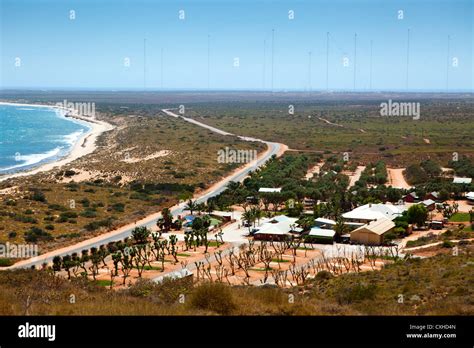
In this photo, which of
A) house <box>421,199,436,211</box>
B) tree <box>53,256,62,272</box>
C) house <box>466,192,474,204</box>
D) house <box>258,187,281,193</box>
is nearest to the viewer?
tree <box>53,256,62,272</box>

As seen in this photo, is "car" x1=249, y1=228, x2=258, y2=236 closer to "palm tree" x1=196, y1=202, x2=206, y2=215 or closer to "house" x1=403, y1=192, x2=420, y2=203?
"palm tree" x1=196, y1=202, x2=206, y2=215

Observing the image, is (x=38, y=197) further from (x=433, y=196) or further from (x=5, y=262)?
(x=433, y=196)

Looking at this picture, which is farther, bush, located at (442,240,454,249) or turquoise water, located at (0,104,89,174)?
turquoise water, located at (0,104,89,174)

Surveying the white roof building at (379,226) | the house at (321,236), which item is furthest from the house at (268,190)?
the house at (321,236)

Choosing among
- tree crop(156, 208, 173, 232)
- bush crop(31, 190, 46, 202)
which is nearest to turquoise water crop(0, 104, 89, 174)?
bush crop(31, 190, 46, 202)

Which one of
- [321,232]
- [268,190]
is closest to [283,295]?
[321,232]

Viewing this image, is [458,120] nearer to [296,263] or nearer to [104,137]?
[104,137]

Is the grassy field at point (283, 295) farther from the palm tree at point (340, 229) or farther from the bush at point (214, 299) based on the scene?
the palm tree at point (340, 229)
